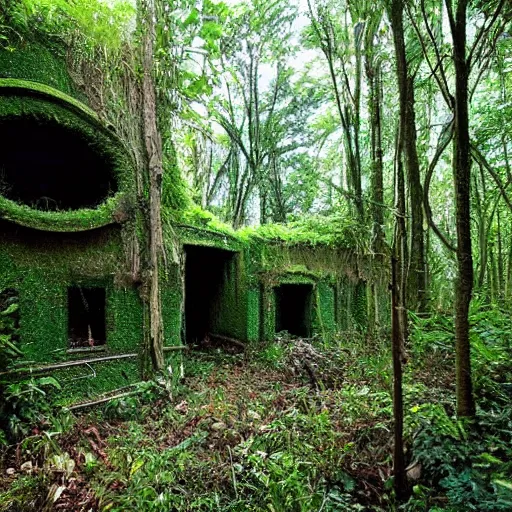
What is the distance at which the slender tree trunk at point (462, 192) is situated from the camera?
298 cm

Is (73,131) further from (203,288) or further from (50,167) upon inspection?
(203,288)

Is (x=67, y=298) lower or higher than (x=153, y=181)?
lower

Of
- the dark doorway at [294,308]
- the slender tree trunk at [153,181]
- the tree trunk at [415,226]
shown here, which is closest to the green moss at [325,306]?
the dark doorway at [294,308]

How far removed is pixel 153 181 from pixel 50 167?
2.80 meters

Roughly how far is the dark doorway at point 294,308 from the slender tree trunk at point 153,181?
4185 millimetres

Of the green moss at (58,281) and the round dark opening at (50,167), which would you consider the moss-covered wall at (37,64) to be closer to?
the round dark opening at (50,167)

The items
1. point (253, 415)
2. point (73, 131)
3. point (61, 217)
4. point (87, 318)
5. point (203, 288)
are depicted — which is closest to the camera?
point (253, 415)

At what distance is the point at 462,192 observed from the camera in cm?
304

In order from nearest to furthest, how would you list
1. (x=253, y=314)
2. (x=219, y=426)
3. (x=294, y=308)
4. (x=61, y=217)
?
(x=219, y=426) → (x=61, y=217) → (x=253, y=314) → (x=294, y=308)

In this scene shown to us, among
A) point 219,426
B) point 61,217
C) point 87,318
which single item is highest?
point 61,217

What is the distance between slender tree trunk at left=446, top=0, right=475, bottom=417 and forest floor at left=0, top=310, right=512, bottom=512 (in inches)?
28.4

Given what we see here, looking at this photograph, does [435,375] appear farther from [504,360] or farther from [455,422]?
[455,422]

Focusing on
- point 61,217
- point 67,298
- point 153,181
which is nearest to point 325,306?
point 153,181

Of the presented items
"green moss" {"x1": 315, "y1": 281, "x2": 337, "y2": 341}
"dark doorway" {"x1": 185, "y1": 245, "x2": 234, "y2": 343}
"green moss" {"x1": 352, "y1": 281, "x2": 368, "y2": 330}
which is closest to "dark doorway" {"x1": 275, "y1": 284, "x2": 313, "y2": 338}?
"green moss" {"x1": 315, "y1": 281, "x2": 337, "y2": 341}
